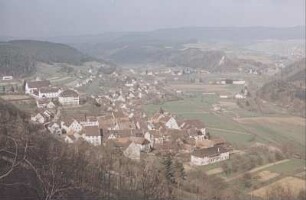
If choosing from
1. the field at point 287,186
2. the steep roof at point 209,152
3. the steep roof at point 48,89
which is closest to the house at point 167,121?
the steep roof at point 209,152

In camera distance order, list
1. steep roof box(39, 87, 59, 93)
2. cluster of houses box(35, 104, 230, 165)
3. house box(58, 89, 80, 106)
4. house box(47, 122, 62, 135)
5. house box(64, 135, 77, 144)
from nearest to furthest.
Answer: house box(64, 135, 77, 144) → cluster of houses box(35, 104, 230, 165) → house box(47, 122, 62, 135) → steep roof box(39, 87, 59, 93) → house box(58, 89, 80, 106)

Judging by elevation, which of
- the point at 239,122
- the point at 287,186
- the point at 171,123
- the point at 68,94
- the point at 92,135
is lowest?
the point at 287,186

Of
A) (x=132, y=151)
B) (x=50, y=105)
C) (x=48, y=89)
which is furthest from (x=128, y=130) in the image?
(x=48, y=89)

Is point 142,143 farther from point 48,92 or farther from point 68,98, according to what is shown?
point 48,92

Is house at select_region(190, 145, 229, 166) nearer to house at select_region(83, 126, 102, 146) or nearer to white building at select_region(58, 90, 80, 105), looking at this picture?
house at select_region(83, 126, 102, 146)

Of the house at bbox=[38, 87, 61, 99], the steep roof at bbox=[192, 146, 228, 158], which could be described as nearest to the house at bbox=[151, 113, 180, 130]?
the steep roof at bbox=[192, 146, 228, 158]

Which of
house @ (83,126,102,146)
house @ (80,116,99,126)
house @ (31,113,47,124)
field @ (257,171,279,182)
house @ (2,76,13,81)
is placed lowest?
field @ (257,171,279,182)
